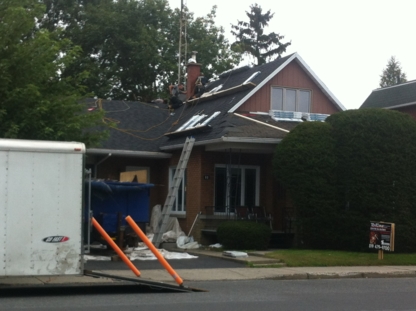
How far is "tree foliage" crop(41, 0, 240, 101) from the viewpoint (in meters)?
42.8

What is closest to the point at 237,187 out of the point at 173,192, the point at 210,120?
the point at 210,120

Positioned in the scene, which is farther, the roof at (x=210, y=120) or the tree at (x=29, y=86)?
the roof at (x=210, y=120)

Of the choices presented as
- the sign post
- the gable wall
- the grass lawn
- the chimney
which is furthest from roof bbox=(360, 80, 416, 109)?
the sign post

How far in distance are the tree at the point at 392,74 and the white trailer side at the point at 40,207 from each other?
72635 mm

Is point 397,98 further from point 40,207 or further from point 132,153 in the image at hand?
point 40,207

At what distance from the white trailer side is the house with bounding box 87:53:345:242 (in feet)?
30.9

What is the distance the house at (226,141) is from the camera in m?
23.2

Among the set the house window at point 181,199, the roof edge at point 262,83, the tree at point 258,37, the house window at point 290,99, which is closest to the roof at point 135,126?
the house window at point 181,199

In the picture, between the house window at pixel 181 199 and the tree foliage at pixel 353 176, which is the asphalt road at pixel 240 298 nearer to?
the tree foliage at pixel 353 176

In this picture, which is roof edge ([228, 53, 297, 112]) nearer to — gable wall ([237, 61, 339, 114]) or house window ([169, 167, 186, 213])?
gable wall ([237, 61, 339, 114])

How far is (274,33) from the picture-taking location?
6372cm

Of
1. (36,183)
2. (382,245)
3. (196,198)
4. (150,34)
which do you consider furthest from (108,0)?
(36,183)

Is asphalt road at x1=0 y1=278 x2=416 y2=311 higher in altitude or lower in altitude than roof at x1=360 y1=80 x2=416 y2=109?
lower

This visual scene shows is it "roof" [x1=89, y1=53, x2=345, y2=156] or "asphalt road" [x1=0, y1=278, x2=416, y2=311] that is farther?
"roof" [x1=89, y1=53, x2=345, y2=156]
